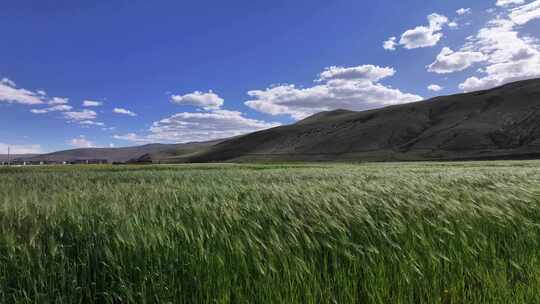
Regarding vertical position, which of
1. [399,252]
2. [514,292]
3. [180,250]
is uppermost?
[180,250]

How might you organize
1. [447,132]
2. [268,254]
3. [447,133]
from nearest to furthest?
[268,254] < [447,133] < [447,132]

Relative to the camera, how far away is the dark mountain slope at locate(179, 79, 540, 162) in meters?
134

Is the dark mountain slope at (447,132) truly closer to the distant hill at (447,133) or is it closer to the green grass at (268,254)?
the distant hill at (447,133)

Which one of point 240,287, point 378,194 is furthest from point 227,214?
point 378,194

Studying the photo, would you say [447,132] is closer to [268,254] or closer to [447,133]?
[447,133]

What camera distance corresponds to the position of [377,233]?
4.15m

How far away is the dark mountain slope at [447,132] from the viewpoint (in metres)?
134

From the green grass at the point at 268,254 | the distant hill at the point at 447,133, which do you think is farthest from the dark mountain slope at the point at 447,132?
the green grass at the point at 268,254

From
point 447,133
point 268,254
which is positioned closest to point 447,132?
point 447,133

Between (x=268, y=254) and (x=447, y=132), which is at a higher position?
(x=447, y=132)

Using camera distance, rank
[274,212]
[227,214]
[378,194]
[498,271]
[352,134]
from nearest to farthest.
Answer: [498,271] → [227,214] → [274,212] → [378,194] → [352,134]

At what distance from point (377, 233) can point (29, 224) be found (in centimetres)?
394

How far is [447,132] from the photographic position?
15238cm

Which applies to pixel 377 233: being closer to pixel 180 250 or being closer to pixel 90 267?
pixel 180 250
